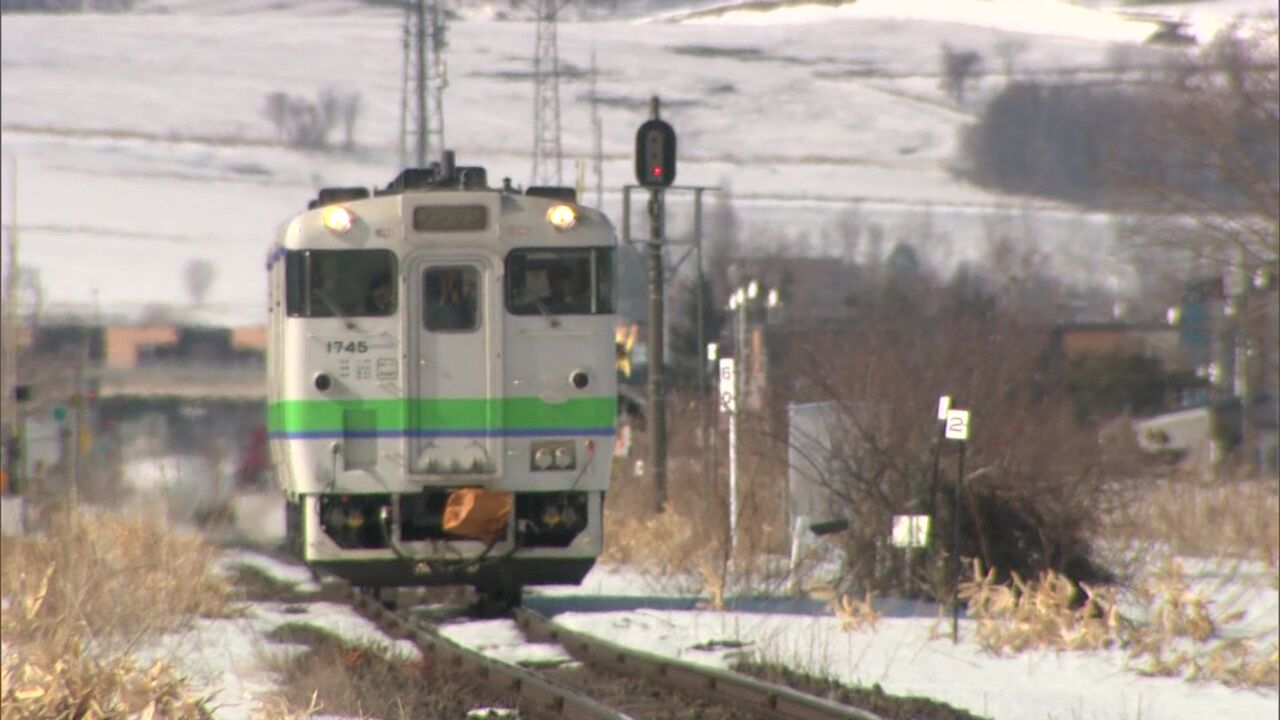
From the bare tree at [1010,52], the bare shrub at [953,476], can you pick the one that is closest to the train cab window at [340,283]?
the bare shrub at [953,476]

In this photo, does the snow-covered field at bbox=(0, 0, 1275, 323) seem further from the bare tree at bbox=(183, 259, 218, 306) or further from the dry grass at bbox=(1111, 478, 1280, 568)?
the dry grass at bbox=(1111, 478, 1280, 568)

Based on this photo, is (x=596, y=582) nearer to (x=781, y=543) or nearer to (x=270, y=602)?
(x=781, y=543)

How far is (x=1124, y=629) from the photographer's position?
1555cm

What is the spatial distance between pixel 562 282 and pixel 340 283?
1.73m

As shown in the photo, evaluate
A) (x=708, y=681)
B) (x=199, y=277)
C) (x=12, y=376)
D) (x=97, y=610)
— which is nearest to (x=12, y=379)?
(x=12, y=376)

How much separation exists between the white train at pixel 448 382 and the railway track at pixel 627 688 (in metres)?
0.87

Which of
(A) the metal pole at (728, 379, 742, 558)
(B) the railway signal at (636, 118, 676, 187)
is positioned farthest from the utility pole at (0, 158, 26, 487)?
(A) the metal pole at (728, 379, 742, 558)

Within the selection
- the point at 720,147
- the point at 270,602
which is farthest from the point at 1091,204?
the point at 270,602

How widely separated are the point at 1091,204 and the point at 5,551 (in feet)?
164

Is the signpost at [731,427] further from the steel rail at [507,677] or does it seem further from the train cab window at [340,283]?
the train cab window at [340,283]

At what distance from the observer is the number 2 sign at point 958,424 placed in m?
14.8

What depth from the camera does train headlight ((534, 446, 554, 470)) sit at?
14695 mm

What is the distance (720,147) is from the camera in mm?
90562

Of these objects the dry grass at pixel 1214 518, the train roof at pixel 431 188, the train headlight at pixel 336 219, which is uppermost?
the train roof at pixel 431 188
